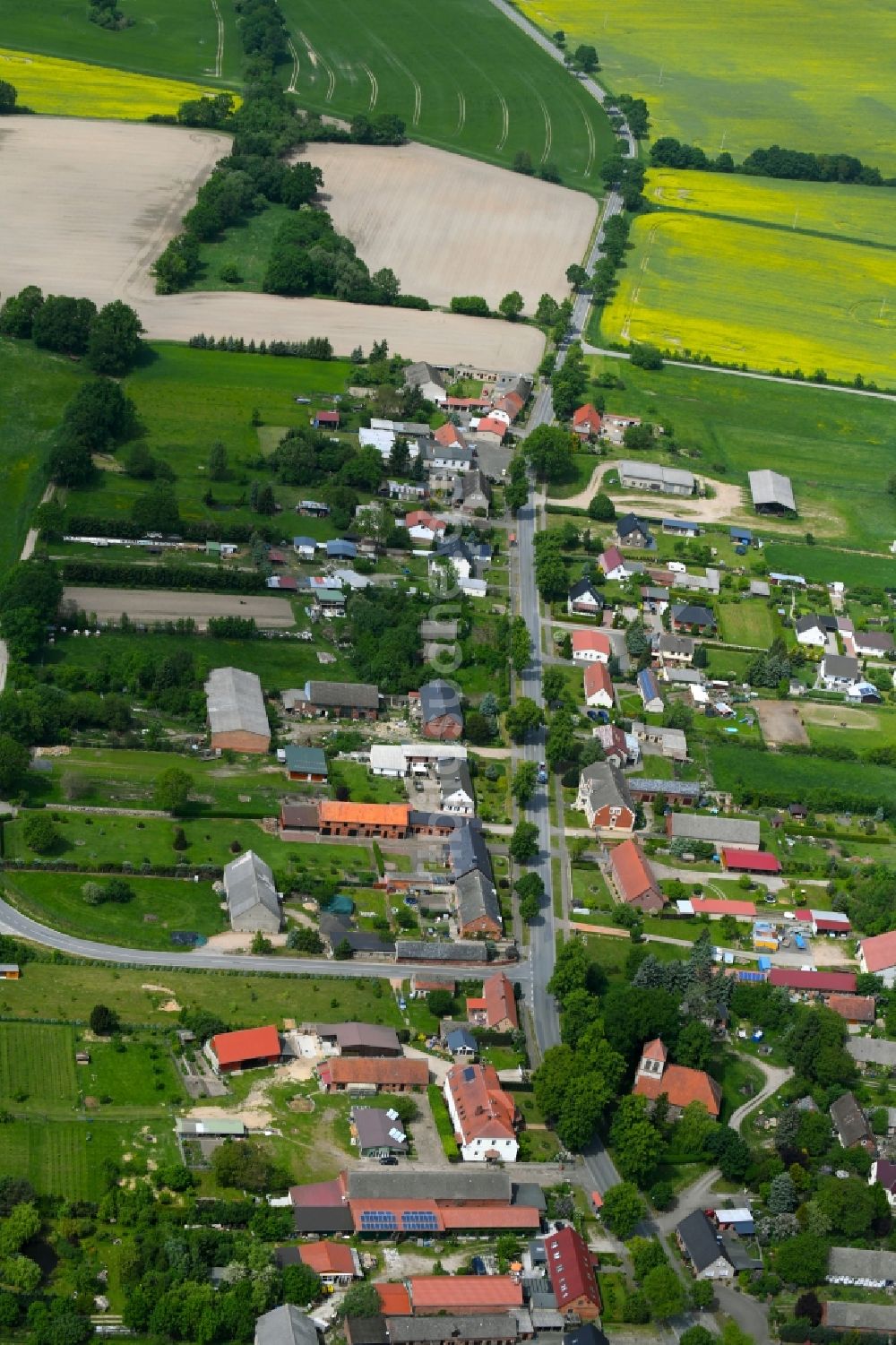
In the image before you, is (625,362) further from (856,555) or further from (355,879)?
(355,879)

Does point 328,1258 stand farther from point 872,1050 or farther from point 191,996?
point 872,1050

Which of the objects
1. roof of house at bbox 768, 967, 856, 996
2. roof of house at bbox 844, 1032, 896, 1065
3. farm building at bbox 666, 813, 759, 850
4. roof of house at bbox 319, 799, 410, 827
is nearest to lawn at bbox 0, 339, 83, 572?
roof of house at bbox 319, 799, 410, 827

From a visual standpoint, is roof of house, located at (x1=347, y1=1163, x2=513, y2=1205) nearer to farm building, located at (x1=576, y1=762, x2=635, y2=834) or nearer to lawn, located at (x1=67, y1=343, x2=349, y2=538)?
farm building, located at (x1=576, y1=762, x2=635, y2=834)

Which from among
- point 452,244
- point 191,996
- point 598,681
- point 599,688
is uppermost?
point 452,244

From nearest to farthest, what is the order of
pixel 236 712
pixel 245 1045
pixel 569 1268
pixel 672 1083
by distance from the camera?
1. pixel 569 1268
2. pixel 245 1045
3. pixel 672 1083
4. pixel 236 712

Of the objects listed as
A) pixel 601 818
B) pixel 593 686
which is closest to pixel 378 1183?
pixel 601 818

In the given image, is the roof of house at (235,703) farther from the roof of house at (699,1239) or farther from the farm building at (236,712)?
the roof of house at (699,1239)

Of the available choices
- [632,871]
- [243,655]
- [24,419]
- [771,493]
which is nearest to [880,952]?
[632,871]
